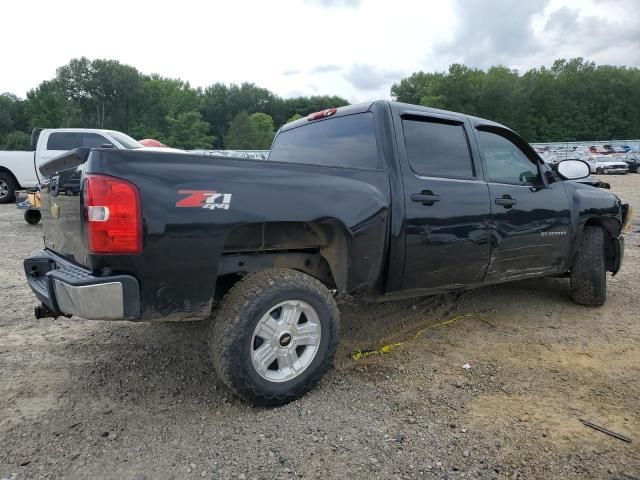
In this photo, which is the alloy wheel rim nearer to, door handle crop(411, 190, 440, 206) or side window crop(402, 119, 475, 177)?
door handle crop(411, 190, 440, 206)

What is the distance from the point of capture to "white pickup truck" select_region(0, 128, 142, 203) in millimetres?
10344

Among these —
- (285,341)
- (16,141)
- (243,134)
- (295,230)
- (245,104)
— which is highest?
(245,104)

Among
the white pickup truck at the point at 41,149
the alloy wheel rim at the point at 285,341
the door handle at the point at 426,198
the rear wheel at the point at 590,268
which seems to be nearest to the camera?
the alloy wheel rim at the point at 285,341

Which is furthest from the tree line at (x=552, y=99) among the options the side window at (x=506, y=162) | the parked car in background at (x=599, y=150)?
the side window at (x=506, y=162)

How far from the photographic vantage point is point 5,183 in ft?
41.4

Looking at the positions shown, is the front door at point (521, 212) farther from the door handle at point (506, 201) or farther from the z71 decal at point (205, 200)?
the z71 decal at point (205, 200)

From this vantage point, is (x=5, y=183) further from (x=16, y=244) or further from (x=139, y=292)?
(x=139, y=292)

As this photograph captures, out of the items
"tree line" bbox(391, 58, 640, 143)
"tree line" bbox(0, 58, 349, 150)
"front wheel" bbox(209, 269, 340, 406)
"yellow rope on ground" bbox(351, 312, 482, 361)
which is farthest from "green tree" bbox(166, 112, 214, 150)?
"front wheel" bbox(209, 269, 340, 406)

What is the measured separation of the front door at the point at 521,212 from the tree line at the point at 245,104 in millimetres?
63212

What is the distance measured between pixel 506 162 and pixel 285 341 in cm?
250

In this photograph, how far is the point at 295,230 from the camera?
2.84 metres

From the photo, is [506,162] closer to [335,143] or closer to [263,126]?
[335,143]

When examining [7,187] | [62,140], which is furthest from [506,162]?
[7,187]

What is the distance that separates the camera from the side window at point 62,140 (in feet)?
37.0
